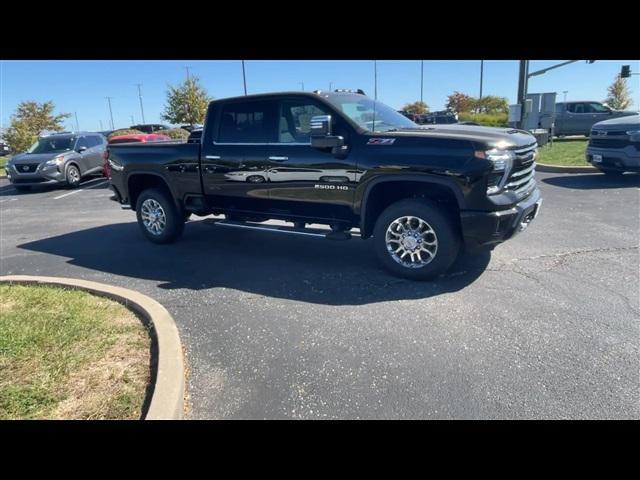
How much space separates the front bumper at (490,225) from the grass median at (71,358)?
3.08 m

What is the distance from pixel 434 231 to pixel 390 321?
1.17m

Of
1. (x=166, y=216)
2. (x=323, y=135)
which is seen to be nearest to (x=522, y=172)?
(x=323, y=135)

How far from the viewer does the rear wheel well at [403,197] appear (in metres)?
4.50

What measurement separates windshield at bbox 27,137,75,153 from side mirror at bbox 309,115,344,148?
12570mm

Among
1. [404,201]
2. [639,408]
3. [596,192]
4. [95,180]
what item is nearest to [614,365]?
[639,408]

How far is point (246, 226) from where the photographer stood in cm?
577

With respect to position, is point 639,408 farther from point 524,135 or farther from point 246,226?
point 246,226

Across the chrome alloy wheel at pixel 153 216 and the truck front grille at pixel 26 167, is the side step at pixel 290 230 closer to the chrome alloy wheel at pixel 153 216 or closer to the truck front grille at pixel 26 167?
the chrome alloy wheel at pixel 153 216

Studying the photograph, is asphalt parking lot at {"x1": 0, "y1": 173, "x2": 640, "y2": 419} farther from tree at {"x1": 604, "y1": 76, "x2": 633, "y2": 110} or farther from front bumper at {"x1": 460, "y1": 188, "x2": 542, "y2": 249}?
tree at {"x1": 604, "y1": 76, "x2": 633, "y2": 110}

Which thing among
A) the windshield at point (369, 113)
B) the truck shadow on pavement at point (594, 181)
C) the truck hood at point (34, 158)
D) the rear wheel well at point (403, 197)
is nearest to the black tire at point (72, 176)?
the truck hood at point (34, 158)

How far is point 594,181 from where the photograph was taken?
9820mm

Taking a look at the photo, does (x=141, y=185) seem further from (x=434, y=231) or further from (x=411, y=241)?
(x=434, y=231)

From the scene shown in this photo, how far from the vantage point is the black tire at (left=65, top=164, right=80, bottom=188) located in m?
13.5
